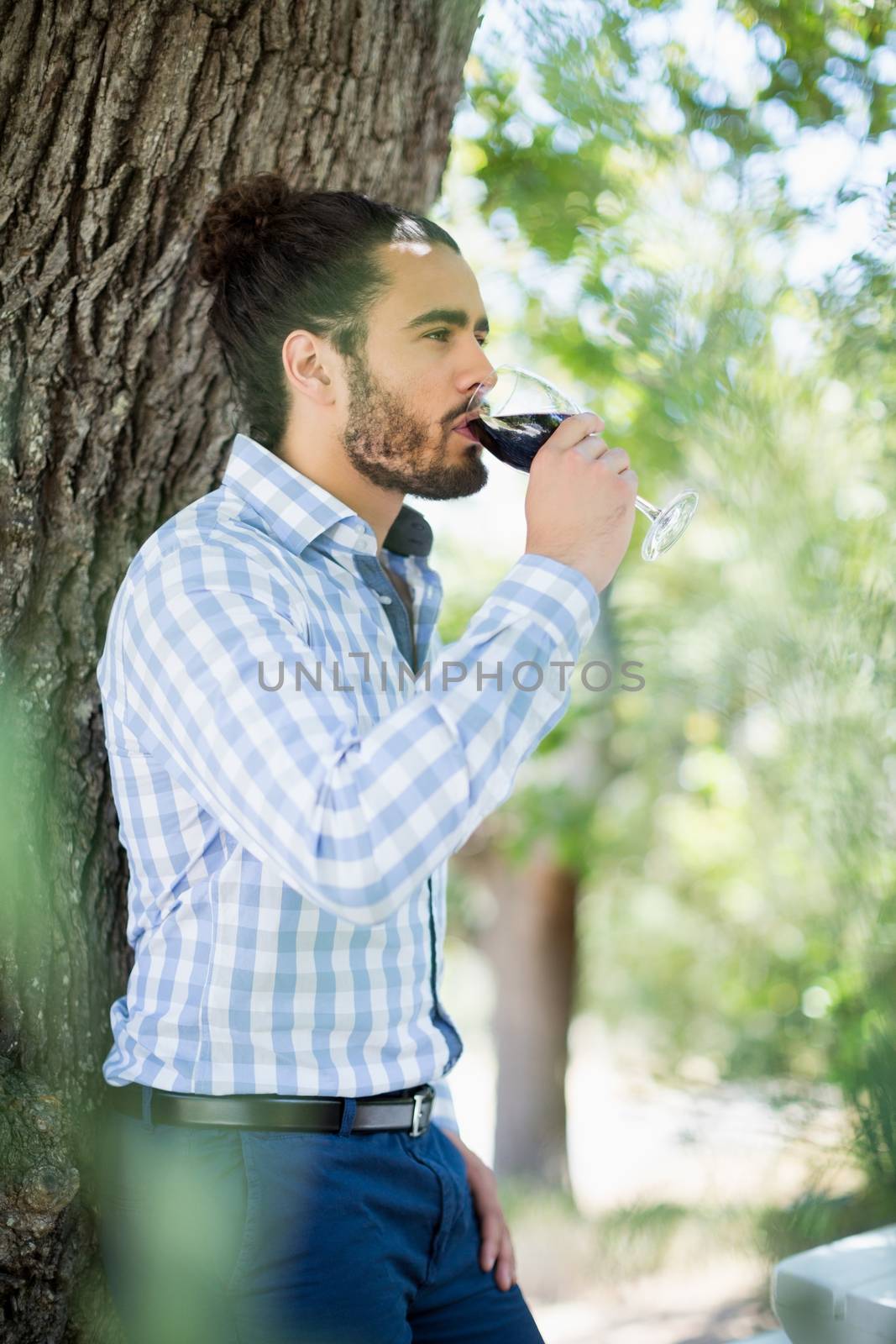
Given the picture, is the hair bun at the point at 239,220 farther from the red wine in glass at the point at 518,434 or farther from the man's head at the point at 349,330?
the red wine in glass at the point at 518,434

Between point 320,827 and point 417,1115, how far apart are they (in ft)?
1.95

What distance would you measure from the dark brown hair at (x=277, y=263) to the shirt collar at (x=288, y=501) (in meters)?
0.19

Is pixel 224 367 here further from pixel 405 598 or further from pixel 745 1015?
pixel 745 1015

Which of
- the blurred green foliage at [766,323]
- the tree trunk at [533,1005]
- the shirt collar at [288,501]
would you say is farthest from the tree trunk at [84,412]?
the tree trunk at [533,1005]

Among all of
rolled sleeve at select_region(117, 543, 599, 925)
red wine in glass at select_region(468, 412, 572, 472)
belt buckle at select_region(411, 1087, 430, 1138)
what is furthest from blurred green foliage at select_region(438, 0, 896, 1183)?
red wine in glass at select_region(468, 412, 572, 472)

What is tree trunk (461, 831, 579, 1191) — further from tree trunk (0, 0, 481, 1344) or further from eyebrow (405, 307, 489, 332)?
eyebrow (405, 307, 489, 332)

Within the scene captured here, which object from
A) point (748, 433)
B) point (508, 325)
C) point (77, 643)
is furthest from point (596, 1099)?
point (77, 643)

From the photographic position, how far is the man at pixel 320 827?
3.82ft

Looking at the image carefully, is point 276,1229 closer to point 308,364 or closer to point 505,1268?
point 505,1268

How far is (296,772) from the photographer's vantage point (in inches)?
44.9

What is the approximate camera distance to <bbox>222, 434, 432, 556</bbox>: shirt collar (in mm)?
1579

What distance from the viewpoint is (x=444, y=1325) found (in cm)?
165

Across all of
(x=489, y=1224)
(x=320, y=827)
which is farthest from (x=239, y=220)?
(x=489, y=1224)

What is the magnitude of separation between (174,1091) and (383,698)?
557 millimetres
